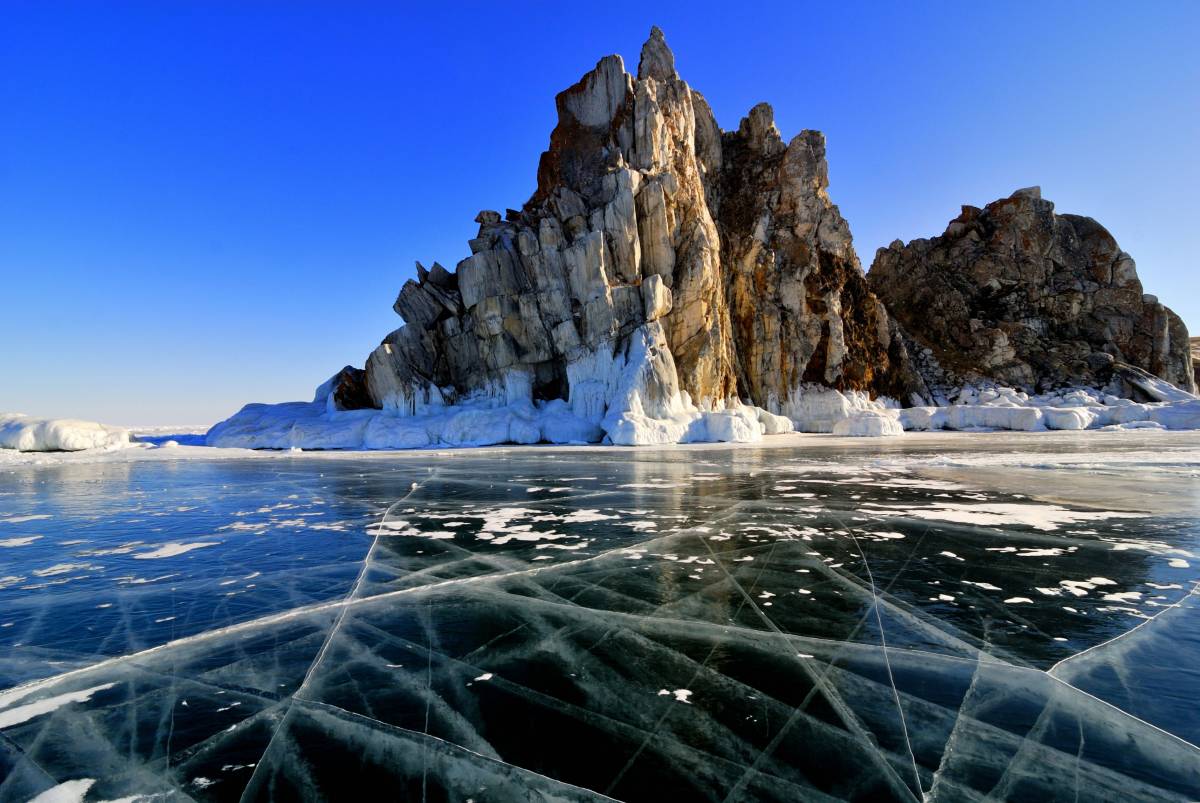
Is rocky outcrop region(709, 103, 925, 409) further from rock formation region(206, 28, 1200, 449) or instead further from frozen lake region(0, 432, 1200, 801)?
frozen lake region(0, 432, 1200, 801)

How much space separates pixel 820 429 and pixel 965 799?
44.1m

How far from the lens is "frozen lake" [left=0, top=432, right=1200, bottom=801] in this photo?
8.69 feet

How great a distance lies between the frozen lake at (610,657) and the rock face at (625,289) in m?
23.0

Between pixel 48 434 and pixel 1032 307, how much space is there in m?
78.3

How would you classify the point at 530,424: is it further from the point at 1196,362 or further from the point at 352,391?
the point at 1196,362

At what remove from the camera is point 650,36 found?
141 ft

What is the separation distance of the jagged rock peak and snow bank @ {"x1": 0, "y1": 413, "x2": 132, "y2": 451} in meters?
41.4

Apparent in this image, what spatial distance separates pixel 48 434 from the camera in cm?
2712

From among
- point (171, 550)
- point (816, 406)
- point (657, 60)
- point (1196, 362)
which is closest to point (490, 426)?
point (171, 550)

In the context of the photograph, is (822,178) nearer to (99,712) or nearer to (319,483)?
(319,483)

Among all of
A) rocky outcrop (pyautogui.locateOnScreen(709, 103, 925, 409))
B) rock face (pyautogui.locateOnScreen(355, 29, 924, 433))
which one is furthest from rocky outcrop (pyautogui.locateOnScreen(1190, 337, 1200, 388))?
rock face (pyautogui.locateOnScreen(355, 29, 924, 433))

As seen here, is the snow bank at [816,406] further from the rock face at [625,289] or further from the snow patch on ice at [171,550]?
the snow patch on ice at [171,550]

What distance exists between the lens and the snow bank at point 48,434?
26656mm

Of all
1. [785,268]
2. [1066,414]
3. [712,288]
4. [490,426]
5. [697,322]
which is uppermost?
[785,268]
